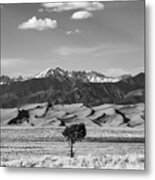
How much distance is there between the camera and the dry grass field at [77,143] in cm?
282

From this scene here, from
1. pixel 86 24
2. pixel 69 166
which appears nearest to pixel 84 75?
pixel 86 24

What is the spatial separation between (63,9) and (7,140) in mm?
741

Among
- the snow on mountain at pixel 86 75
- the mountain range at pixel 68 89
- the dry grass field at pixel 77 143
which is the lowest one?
the dry grass field at pixel 77 143

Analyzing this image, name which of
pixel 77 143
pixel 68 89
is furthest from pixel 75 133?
pixel 68 89

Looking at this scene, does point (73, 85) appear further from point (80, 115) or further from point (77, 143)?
→ point (77, 143)

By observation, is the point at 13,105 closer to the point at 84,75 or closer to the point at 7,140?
the point at 7,140

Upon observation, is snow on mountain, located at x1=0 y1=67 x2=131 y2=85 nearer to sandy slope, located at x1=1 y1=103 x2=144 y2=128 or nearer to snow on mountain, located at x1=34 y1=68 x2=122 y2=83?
snow on mountain, located at x1=34 y1=68 x2=122 y2=83

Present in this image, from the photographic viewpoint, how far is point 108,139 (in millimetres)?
2857

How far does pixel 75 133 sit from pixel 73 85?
0.82 feet

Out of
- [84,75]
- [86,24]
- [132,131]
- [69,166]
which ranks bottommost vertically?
[69,166]

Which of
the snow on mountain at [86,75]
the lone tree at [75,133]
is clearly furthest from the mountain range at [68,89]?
the lone tree at [75,133]

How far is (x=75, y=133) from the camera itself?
2877 millimetres

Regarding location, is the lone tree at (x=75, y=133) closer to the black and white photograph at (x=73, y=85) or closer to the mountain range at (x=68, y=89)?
the black and white photograph at (x=73, y=85)

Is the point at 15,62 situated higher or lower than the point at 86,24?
lower
